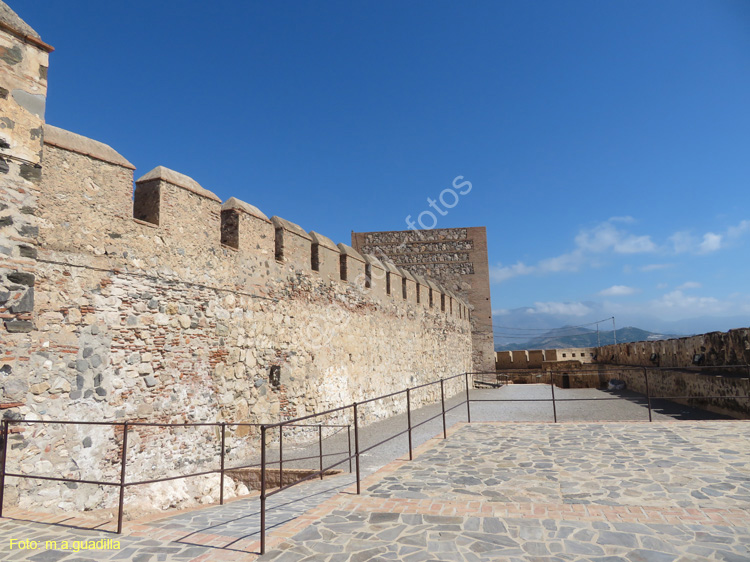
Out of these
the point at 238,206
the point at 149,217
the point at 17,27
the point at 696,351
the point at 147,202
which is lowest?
the point at 696,351

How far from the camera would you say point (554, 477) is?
5.57 meters

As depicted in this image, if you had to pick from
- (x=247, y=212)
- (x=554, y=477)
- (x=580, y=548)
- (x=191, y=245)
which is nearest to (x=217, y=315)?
(x=191, y=245)

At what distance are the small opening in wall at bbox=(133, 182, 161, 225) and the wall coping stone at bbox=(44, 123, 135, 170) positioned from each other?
18.8 inches

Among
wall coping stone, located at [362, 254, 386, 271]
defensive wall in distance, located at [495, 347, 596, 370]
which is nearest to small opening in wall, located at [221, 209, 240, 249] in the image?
wall coping stone, located at [362, 254, 386, 271]

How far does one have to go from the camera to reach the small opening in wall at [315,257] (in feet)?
35.5

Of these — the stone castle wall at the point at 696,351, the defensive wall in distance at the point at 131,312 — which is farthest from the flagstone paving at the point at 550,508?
the stone castle wall at the point at 696,351

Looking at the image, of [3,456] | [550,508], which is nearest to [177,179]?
[3,456]

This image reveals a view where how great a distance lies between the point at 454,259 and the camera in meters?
28.0

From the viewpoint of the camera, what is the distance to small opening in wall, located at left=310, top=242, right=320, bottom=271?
426 inches

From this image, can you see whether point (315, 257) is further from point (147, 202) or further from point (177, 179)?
point (147, 202)

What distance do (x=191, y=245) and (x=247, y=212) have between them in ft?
5.02

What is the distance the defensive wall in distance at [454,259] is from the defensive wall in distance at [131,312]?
57.5 ft

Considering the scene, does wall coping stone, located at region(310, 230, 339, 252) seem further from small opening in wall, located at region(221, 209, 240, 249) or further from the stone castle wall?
the stone castle wall

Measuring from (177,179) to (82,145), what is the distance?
1416 mm
